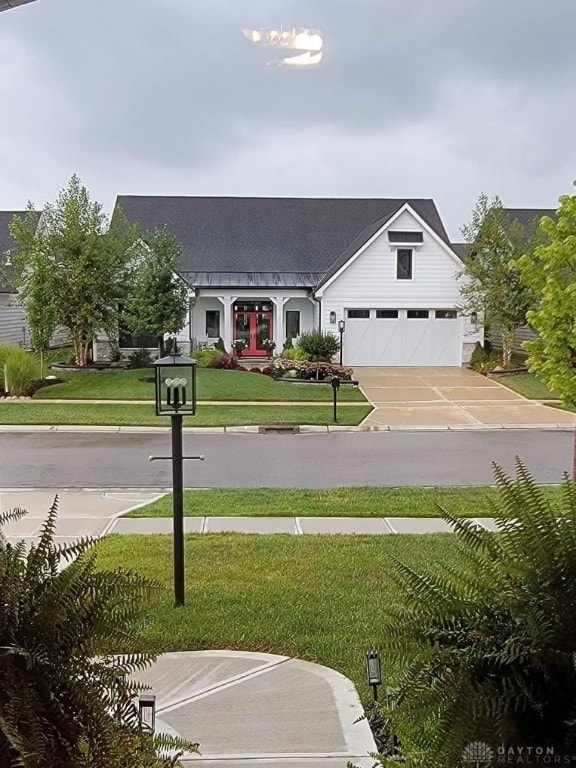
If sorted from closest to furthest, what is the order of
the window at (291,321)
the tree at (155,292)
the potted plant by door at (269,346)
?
the tree at (155,292), the potted plant by door at (269,346), the window at (291,321)

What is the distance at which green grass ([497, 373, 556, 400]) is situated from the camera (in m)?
11.2

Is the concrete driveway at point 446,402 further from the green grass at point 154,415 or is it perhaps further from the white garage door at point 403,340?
the white garage door at point 403,340

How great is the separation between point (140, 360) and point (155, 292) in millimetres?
1559

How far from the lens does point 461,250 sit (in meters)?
17.5

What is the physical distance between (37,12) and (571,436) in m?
7.43

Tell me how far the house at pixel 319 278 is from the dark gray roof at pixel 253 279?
0.02 meters

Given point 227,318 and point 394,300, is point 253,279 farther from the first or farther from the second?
point 394,300

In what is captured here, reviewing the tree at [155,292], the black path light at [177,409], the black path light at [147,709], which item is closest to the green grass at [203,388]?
the tree at [155,292]

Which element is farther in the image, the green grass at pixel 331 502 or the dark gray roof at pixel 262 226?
the dark gray roof at pixel 262 226

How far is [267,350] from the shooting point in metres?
15.8

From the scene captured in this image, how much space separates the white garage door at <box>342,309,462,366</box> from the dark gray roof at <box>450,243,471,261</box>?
1362mm

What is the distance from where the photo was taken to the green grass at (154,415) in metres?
8.99

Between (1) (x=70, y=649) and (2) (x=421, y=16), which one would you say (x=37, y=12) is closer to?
(2) (x=421, y=16)

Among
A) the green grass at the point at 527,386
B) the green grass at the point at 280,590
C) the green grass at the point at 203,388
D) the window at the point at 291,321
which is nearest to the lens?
the green grass at the point at 280,590
